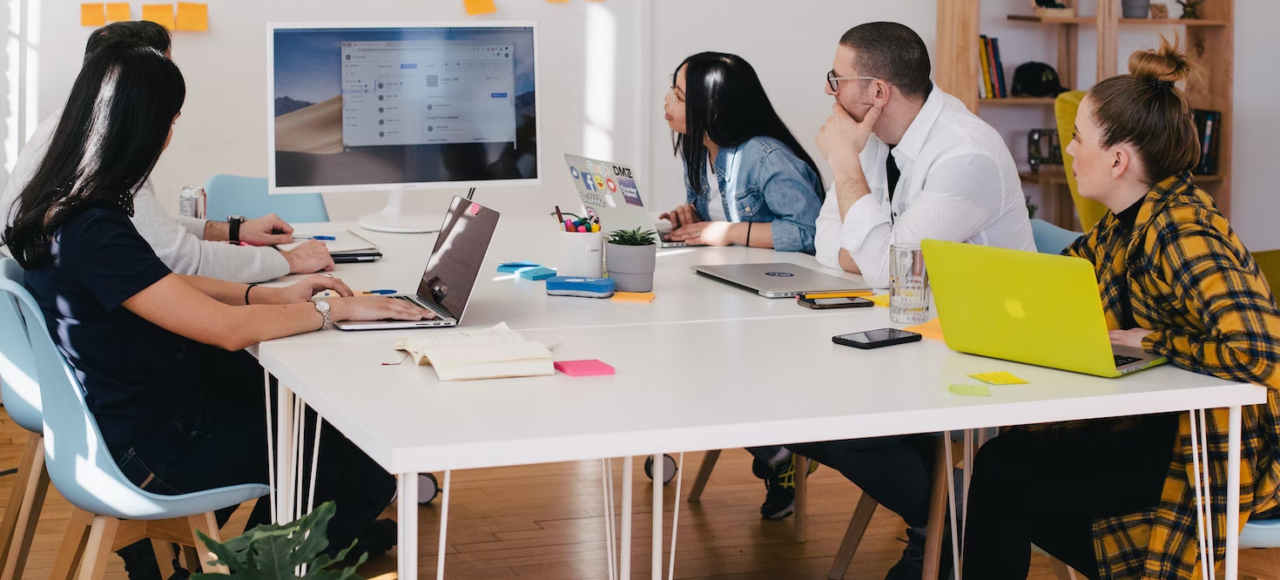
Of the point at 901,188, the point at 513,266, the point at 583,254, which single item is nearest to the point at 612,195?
the point at 513,266

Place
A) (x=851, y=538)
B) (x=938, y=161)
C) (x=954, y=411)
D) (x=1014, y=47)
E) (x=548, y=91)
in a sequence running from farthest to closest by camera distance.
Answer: (x=1014, y=47)
(x=548, y=91)
(x=851, y=538)
(x=938, y=161)
(x=954, y=411)

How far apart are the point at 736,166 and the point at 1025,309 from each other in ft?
5.19

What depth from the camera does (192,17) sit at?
422cm

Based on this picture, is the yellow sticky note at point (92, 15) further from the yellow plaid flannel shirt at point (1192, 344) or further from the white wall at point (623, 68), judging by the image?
the yellow plaid flannel shirt at point (1192, 344)

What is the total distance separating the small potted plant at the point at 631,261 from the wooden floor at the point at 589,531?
73 centimetres

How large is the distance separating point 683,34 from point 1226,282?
3.48 meters

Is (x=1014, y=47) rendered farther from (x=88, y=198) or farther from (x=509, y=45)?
(x=88, y=198)

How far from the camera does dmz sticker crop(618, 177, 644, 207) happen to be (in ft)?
8.36

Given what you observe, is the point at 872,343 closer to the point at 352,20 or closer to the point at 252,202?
the point at 252,202

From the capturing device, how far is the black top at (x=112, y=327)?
67.5 inches

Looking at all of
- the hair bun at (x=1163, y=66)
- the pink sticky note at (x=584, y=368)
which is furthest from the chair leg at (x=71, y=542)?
the hair bun at (x=1163, y=66)

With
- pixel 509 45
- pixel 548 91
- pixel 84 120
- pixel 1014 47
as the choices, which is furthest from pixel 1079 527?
pixel 1014 47

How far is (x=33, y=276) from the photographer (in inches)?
71.1

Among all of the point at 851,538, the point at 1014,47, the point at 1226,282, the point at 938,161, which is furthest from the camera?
the point at 1014,47
